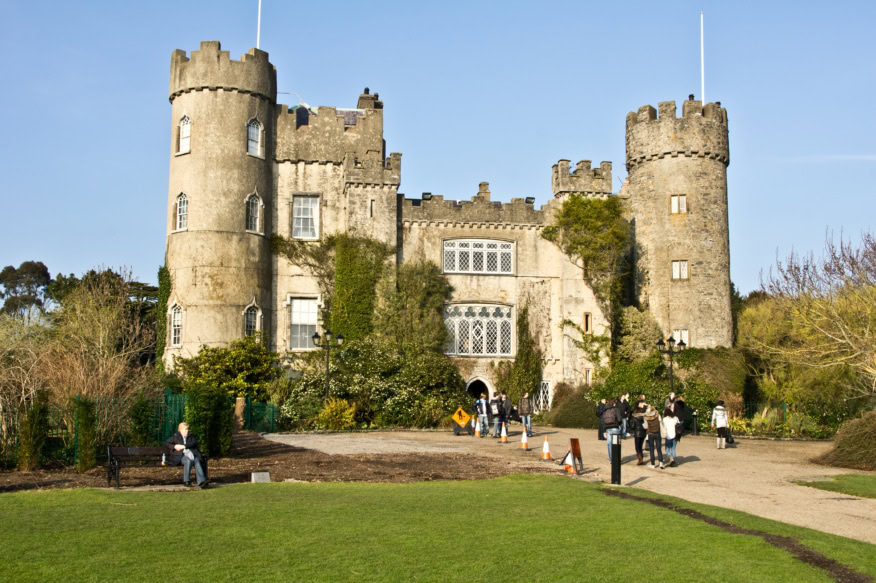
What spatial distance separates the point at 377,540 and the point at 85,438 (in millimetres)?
9175

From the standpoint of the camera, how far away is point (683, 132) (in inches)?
1526

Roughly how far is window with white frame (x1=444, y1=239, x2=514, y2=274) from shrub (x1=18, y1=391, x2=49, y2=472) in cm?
2248

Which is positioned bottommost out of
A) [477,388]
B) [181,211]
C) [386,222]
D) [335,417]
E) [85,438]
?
[335,417]

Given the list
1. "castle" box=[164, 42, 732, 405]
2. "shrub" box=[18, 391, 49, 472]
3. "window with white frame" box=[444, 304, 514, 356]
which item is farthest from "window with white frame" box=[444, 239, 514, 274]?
"shrub" box=[18, 391, 49, 472]

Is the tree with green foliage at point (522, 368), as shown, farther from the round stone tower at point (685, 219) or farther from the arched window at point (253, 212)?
the arched window at point (253, 212)

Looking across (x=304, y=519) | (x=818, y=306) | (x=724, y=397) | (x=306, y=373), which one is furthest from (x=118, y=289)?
(x=304, y=519)

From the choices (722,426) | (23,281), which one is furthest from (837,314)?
(23,281)

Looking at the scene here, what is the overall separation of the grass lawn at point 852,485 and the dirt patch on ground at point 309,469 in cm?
536

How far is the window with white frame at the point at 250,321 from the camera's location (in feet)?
114

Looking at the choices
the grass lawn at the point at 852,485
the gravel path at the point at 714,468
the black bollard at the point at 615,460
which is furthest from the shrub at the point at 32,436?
the grass lawn at the point at 852,485

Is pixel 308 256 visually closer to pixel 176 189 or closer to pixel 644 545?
pixel 176 189

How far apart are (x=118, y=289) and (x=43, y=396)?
25286 mm

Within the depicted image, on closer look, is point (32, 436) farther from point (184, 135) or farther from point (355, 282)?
point (184, 135)

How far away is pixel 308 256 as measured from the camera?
36781 mm
